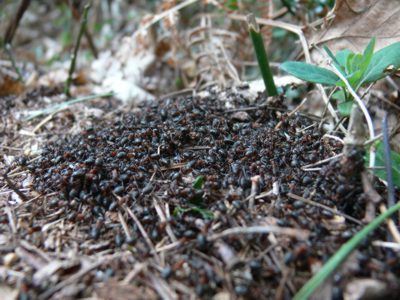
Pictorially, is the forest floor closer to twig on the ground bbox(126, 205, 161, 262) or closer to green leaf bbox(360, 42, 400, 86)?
twig on the ground bbox(126, 205, 161, 262)

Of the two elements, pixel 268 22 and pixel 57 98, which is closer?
pixel 268 22

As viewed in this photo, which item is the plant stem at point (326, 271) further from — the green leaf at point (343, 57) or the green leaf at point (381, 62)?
the green leaf at point (343, 57)

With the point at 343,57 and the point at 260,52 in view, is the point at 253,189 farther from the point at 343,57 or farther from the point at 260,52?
the point at 260,52

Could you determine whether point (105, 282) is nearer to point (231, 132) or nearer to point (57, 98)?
point (231, 132)

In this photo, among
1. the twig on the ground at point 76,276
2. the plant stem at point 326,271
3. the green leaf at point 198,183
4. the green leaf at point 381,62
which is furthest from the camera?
the green leaf at point 381,62

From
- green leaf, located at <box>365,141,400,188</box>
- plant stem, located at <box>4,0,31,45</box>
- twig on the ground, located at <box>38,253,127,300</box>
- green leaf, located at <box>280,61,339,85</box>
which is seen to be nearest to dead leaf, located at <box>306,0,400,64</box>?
green leaf, located at <box>280,61,339,85</box>

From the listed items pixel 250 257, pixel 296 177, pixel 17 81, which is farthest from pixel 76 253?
pixel 17 81

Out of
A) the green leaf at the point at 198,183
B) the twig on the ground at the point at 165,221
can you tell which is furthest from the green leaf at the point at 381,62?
the twig on the ground at the point at 165,221
